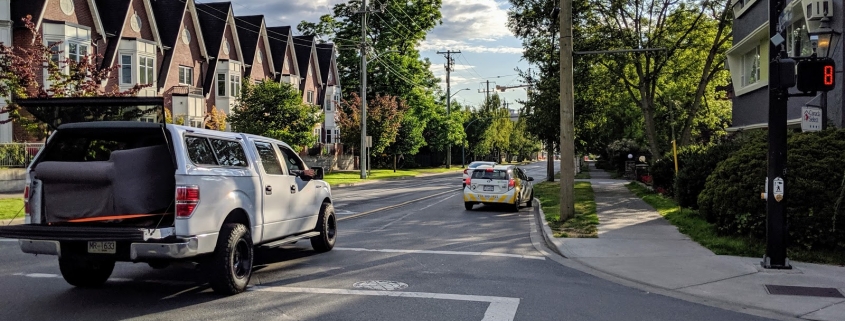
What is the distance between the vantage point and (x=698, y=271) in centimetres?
949

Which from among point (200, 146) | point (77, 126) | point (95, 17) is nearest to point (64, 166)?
point (77, 126)

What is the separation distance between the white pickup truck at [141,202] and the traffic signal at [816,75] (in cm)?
765

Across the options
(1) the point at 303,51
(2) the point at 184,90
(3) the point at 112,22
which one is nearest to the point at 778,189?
(3) the point at 112,22

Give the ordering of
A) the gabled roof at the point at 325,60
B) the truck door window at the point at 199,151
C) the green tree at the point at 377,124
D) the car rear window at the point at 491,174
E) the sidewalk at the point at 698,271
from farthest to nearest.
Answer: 1. the gabled roof at the point at 325,60
2. the green tree at the point at 377,124
3. the car rear window at the point at 491,174
4. the sidewalk at the point at 698,271
5. the truck door window at the point at 199,151

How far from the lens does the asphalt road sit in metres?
6.86

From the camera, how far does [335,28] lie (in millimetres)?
64812

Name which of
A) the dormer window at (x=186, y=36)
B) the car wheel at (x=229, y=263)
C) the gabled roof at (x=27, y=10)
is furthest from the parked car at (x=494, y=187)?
the dormer window at (x=186, y=36)

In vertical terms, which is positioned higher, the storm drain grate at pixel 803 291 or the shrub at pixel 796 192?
the shrub at pixel 796 192

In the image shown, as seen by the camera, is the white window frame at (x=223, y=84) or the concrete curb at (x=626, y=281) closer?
the concrete curb at (x=626, y=281)

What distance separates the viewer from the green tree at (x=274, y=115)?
33.8m

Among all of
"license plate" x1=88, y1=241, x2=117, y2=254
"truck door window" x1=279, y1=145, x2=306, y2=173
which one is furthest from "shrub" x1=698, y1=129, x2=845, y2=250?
"license plate" x1=88, y1=241, x2=117, y2=254

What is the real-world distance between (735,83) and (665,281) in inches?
676

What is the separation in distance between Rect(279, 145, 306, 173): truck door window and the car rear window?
10.1 metres

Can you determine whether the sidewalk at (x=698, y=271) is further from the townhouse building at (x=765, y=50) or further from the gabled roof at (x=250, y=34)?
the gabled roof at (x=250, y=34)
